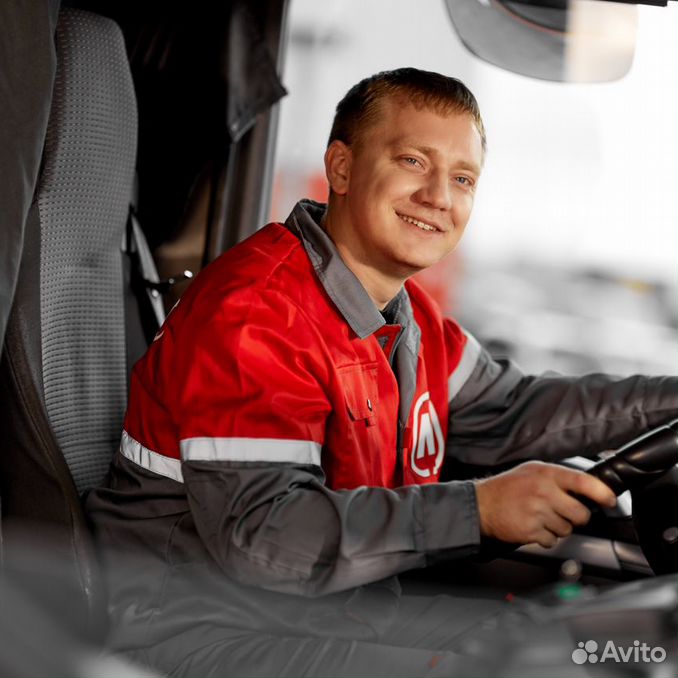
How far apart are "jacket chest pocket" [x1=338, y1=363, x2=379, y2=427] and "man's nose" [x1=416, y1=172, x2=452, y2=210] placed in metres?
0.23

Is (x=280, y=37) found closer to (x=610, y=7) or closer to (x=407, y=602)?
(x=610, y=7)

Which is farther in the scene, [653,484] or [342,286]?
[342,286]

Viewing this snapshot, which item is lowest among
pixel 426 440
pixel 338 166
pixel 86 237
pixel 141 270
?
pixel 426 440

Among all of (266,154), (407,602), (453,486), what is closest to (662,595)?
(453,486)

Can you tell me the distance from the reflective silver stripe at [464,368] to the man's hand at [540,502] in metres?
0.54

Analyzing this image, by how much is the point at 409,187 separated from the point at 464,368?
0.40 meters

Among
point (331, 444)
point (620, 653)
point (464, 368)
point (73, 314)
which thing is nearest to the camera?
point (620, 653)

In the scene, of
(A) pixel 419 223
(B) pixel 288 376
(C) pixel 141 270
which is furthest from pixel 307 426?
(C) pixel 141 270

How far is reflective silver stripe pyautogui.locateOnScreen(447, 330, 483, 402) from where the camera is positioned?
165 centimetres

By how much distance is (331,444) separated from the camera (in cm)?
131

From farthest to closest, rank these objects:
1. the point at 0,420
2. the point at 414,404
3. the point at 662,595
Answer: the point at 414,404 < the point at 0,420 < the point at 662,595

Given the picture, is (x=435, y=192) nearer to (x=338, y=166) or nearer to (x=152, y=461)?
(x=338, y=166)

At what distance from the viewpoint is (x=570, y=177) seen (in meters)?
Answer: 3.62

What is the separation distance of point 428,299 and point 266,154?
55 centimetres
